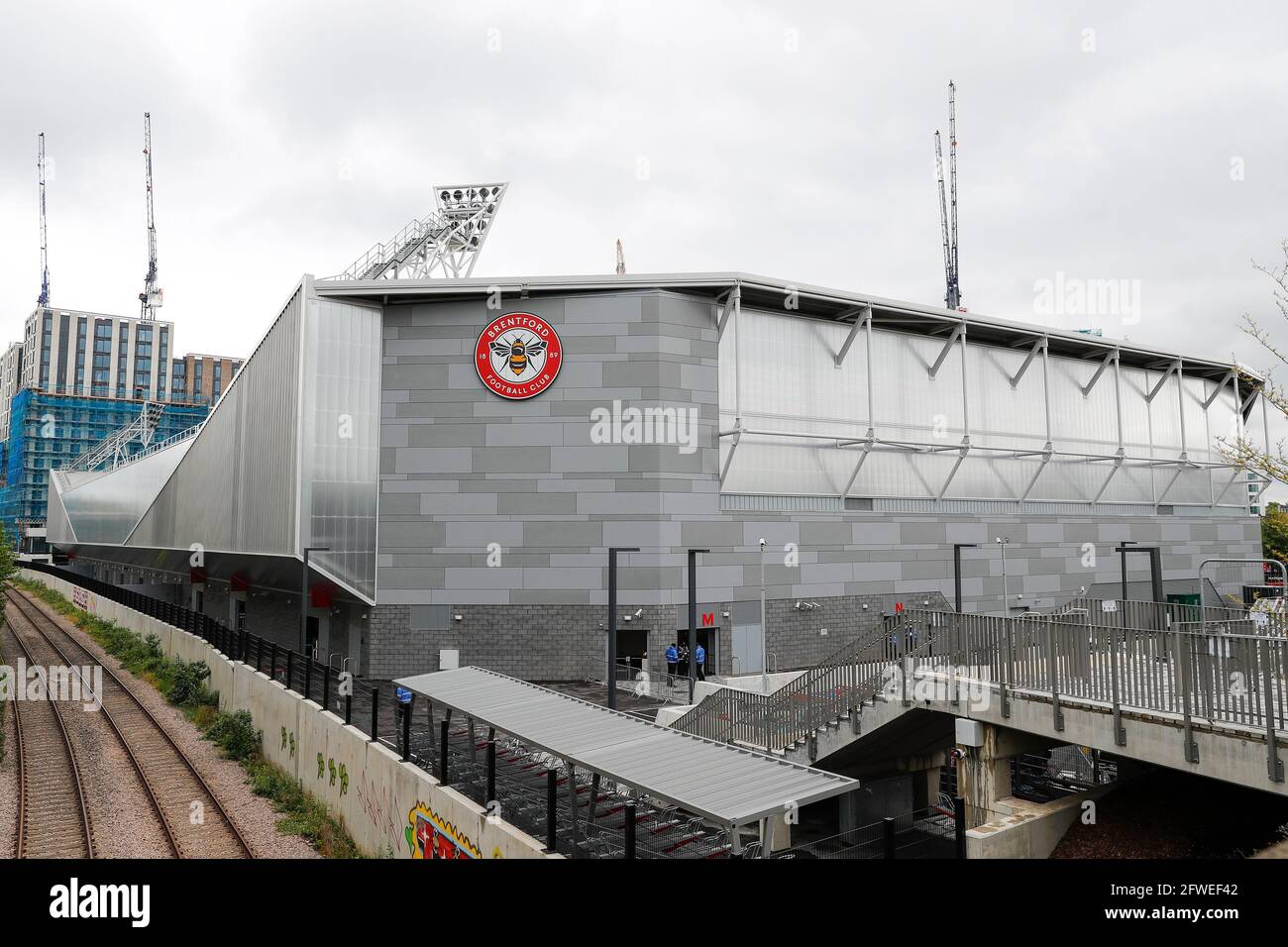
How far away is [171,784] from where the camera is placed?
21.8 metres

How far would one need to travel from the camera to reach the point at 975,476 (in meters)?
36.2

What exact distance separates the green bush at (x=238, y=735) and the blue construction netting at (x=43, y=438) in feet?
344

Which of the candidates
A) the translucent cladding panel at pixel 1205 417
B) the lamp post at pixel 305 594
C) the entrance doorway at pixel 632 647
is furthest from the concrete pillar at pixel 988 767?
the translucent cladding panel at pixel 1205 417

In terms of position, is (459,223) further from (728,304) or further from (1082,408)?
(1082,408)

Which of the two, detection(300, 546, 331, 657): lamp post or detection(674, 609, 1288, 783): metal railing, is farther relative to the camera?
detection(300, 546, 331, 657): lamp post

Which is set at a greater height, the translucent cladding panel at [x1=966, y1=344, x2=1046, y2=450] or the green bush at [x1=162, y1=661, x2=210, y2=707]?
the translucent cladding panel at [x1=966, y1=344, x2=1046, y2=450]

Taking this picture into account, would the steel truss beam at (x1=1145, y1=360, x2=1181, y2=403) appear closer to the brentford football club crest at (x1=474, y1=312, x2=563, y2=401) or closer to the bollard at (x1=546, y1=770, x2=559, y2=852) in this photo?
the brentford football club crest at (x1=474, y1=312, x2=563, y2=401)

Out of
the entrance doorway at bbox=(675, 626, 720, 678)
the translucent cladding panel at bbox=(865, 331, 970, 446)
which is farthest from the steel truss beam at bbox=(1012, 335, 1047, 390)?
the entrance doorway at bbox=(675, 626, 720, 678)

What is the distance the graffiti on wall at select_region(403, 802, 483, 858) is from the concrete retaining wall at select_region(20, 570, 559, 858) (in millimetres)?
14

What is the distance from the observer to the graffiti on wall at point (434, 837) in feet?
41.9

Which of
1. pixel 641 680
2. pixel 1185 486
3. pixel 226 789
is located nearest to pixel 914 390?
pixel 641 680

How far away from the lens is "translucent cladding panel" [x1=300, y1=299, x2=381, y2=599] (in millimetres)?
28297

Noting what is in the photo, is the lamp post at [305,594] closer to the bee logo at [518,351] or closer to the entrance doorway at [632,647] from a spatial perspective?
the bee logo at [518,351]
